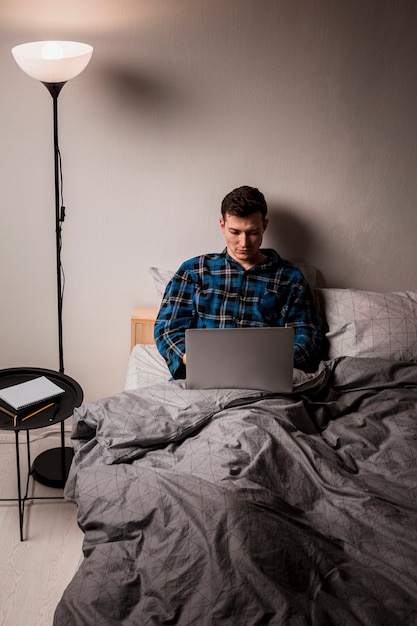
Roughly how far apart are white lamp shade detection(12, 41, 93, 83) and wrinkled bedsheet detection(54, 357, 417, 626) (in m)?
1.03

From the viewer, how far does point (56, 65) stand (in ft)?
6.82

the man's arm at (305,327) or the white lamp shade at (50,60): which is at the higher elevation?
the white lamp shade at (50,60)

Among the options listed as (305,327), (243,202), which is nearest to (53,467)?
(305,327)

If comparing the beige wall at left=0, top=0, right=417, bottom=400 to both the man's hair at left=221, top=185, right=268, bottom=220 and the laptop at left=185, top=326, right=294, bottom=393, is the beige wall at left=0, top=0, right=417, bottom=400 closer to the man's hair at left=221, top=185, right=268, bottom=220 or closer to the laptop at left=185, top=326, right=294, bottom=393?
the man's hair at left=221, top=185, right=268, bottom=220

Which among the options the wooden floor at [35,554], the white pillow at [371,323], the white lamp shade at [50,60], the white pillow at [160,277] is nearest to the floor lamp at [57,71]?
the white lamp shade at [50,60]

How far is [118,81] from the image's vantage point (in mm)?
2500

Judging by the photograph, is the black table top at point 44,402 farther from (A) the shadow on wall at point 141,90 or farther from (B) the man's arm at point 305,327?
(A) the shadow on wall at point 141,90

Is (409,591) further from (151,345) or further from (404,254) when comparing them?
(404,254)

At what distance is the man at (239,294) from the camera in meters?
2.46

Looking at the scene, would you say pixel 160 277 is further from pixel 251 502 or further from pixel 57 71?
pixel 251 502

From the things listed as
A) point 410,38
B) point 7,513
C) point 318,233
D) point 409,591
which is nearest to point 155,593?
point 409,591

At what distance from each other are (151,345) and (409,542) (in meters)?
1.39

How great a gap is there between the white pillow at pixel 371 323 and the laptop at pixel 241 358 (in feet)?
1.84

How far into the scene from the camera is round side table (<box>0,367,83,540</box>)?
2146 mm
